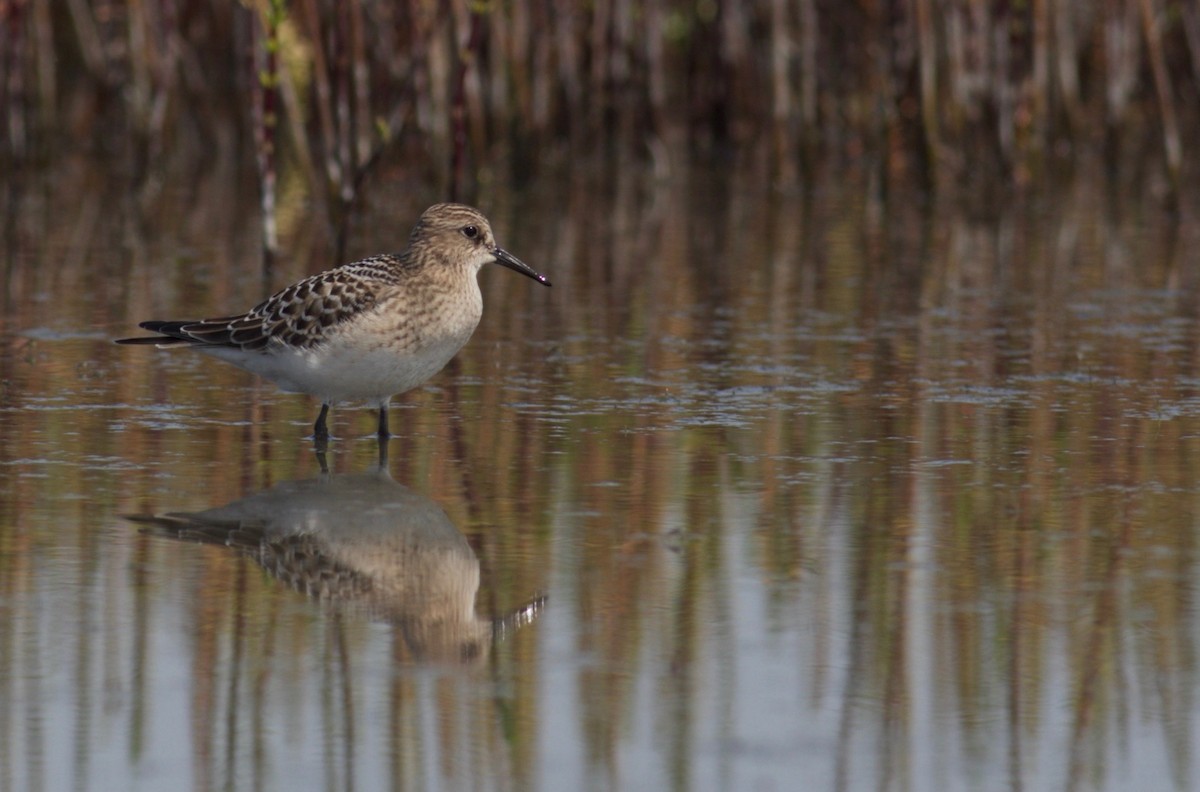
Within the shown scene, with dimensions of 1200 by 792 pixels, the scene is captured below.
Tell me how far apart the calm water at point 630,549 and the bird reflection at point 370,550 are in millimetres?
17

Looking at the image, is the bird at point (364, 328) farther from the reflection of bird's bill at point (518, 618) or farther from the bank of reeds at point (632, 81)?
the bank of reeds at point (632, 81)

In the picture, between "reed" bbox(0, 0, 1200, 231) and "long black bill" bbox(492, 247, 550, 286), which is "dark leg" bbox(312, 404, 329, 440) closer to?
"long black bill" bbox(492, 247, 550, 286)

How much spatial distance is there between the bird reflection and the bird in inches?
25.1

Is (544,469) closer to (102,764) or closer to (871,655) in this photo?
(871,655)

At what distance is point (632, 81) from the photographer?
1800 cm

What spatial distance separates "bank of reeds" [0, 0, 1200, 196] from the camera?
593 inches

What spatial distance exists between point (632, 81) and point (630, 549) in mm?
12204

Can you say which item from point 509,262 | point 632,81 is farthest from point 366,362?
point 632,81

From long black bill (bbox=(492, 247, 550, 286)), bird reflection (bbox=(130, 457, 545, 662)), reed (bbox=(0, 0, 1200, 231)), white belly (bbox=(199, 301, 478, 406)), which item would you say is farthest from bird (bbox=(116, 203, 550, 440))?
reed (bbox=(0, 0, 1200, 231))

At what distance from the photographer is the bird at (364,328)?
7805 mm

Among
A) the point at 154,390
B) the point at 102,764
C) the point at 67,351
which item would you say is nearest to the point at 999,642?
the point at 102,764

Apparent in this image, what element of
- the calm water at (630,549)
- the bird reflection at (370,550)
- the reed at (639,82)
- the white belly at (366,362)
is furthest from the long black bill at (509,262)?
the reed at (639,82)

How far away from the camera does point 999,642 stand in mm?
5270

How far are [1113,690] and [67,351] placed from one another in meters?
6.12
